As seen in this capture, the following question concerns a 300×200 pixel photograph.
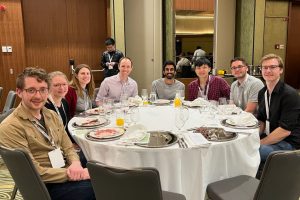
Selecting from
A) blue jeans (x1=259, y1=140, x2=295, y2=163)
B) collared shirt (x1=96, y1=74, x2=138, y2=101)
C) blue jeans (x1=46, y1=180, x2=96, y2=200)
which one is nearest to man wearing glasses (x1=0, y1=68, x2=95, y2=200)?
blue jeans (x1=46, y1=180, x2=96, y2=200)

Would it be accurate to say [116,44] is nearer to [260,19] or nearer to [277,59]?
[260,19]

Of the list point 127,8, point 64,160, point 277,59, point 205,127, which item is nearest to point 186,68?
Answer: point 127,8

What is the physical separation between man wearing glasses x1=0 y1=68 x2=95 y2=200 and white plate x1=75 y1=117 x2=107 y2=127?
0.37 m

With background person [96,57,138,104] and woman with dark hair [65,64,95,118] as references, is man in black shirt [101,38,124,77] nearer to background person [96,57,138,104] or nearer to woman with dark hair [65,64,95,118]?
background person [96,57,138,104]

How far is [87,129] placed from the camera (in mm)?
2404

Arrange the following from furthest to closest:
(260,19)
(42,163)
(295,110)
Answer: (260,19) → (295,110) → (42,163)

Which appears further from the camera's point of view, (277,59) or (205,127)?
(277,59)

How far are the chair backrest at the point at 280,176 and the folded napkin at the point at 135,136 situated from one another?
0.80m

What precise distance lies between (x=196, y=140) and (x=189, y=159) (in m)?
0.14

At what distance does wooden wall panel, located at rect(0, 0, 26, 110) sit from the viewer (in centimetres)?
573

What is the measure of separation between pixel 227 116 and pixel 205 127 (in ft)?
1.61

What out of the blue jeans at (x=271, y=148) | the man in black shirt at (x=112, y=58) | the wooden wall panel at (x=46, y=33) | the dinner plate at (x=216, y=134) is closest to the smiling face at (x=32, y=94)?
the dinner plate at (x=216, y=134)

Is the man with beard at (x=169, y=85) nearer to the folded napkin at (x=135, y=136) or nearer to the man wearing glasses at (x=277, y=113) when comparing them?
the man wearing glasses at (x=277, y=113)

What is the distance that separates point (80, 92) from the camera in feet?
11.1
